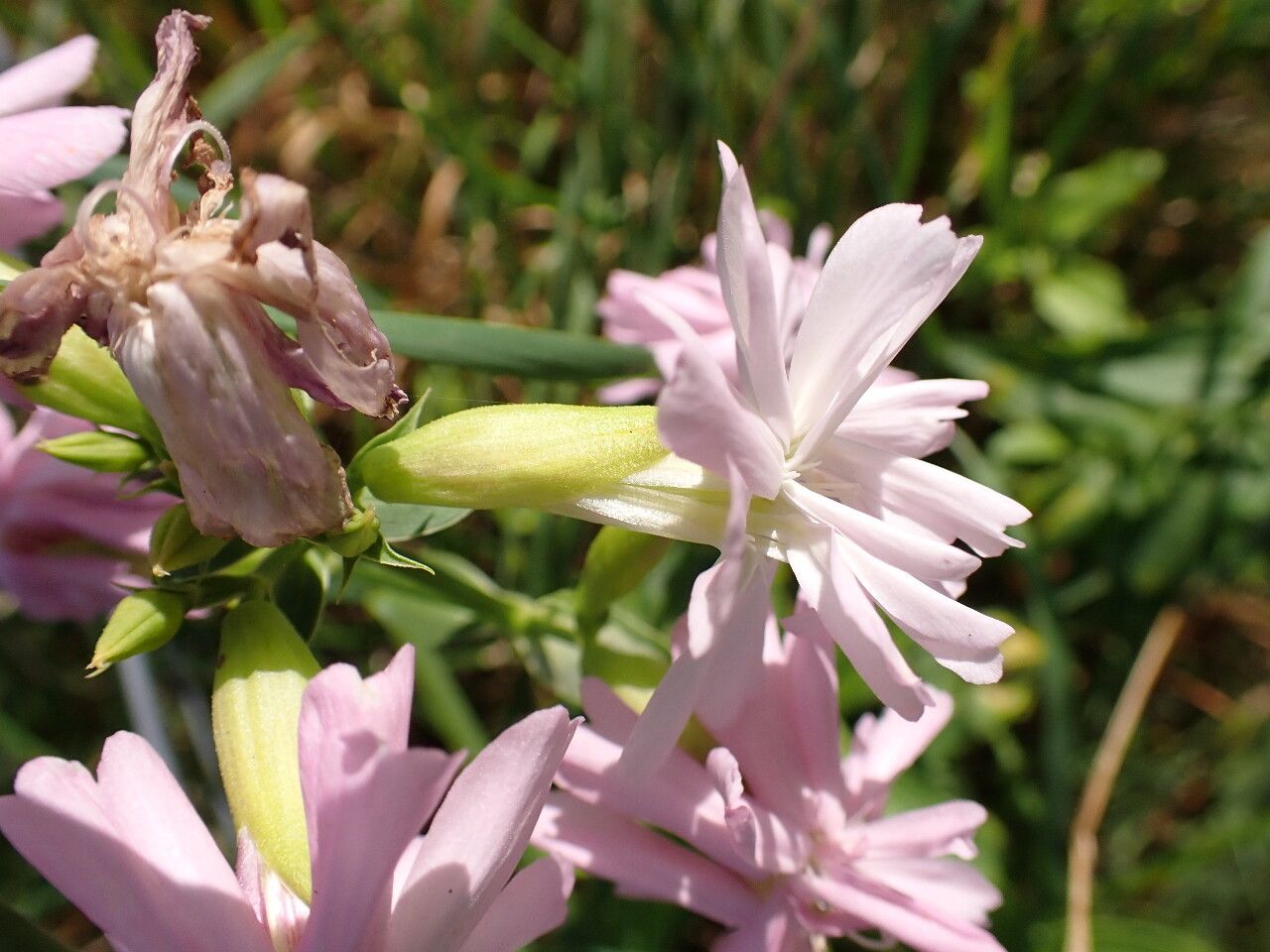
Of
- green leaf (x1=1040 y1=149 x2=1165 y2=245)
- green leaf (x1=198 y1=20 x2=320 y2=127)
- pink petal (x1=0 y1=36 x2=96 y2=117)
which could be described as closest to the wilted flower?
pink petal (x1=0 y1=36 x2=96 y2=117)

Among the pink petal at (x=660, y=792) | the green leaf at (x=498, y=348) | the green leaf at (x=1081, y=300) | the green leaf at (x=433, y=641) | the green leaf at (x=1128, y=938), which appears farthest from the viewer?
the green leaf at (x=1081, y=300)

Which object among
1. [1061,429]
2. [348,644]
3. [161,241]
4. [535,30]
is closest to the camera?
[161,241]

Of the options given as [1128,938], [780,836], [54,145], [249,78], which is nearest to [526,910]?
[780,836]

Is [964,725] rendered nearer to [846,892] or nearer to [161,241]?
[846,892]

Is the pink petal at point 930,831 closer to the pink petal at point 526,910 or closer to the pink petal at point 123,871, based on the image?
the pink petal at point 526,910

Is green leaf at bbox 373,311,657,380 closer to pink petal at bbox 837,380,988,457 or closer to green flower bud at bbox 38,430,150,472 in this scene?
green flower bud at bbox 38,430,150,472

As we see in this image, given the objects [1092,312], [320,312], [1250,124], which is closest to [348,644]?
[320,312]

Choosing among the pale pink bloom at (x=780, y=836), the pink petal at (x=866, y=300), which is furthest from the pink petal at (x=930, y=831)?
the pink petal at (x=866, y=300)
